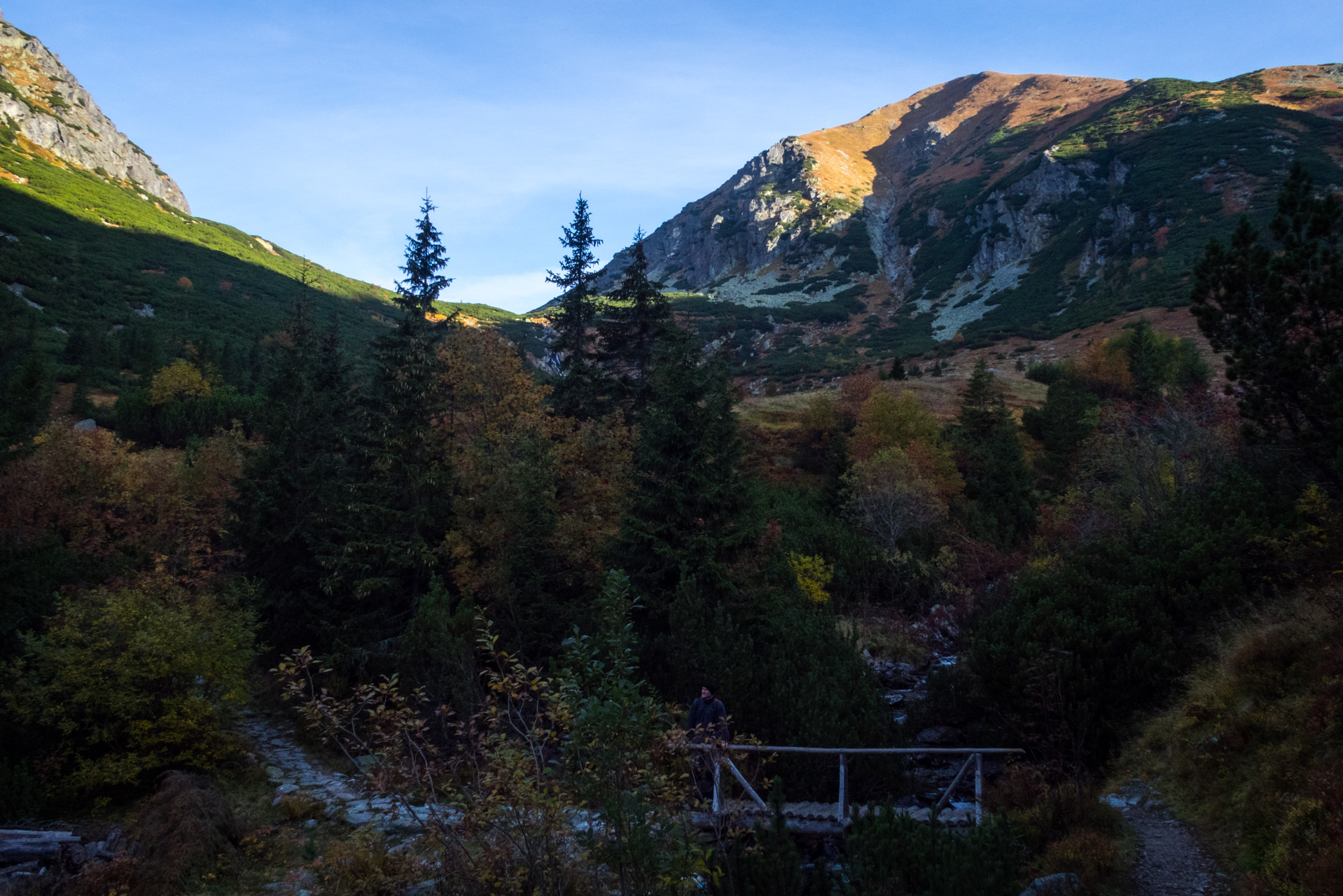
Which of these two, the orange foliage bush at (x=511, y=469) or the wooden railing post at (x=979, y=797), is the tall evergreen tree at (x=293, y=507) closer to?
the orange foliage bush at (x=511, y=469)

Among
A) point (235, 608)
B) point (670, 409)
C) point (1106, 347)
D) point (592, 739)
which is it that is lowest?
point (235, 608)

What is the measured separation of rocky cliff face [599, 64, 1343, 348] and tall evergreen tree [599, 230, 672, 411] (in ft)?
195

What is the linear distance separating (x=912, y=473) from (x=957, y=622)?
8259 millimetres

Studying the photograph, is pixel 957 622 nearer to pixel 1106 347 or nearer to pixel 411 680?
pixel 411 680

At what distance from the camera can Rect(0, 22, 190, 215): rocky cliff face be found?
102 m

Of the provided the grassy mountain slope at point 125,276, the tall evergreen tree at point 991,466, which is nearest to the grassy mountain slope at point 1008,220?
the tall evergreen tree at point 991,466

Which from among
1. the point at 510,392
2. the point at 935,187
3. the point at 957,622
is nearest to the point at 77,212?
the point at 510,392

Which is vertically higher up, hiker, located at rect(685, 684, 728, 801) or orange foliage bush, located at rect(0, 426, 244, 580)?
orange foliage bush, located at rect(0, 426, 244, 580)

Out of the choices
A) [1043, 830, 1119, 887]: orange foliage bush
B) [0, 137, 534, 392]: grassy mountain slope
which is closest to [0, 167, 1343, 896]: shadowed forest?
[1043, 830, 1119, 887]: orange foliage bush

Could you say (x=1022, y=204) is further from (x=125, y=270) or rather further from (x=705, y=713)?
(x=705, y=713)

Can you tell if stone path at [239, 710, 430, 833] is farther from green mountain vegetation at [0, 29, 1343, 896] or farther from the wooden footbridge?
the wooden footbridge

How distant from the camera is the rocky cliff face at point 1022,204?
85562 millimetres

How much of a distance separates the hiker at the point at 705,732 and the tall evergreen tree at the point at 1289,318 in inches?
392

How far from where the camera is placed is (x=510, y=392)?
75.7 ft
